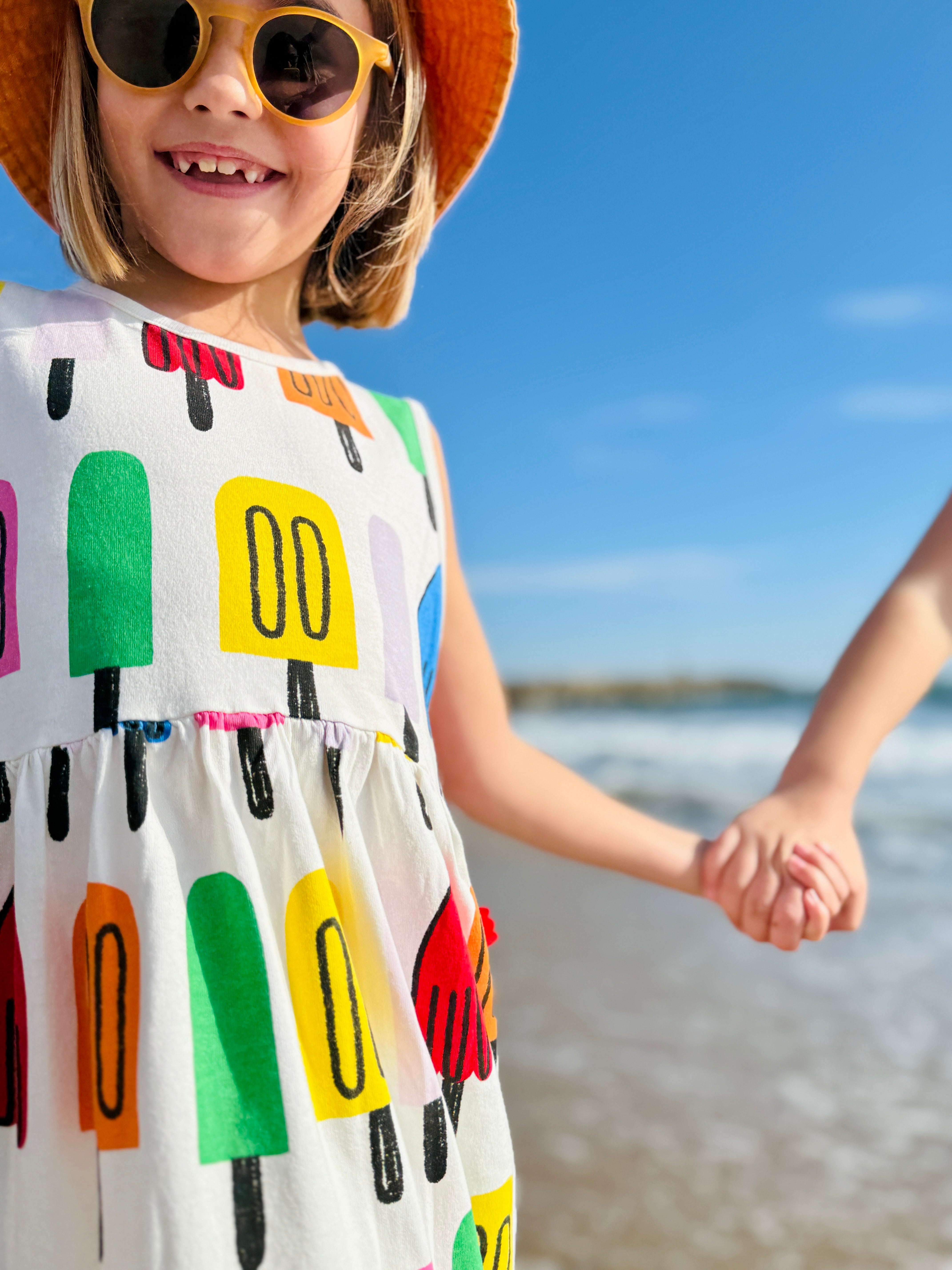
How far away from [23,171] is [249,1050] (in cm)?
111

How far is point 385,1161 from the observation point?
1000 mm

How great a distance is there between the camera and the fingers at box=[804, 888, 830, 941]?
61.4 inches

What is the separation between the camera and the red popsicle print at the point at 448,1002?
3.74 feet

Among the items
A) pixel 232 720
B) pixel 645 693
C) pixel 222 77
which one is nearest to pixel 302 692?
pixel 232 720

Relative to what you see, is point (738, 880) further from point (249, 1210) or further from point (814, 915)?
point (249, 1210)

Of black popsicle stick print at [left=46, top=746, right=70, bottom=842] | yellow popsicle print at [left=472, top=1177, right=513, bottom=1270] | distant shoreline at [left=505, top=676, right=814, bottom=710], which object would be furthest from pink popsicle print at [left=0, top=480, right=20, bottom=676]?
distant shoreline at [left=505, top=676, right=814, bottom=710]

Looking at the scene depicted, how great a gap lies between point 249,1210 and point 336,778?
38 cm

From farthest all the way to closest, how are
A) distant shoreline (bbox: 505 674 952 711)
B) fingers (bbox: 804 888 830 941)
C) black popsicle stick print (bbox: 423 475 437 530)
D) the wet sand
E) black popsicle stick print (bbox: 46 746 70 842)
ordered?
distant shoreline (bbox: 505 674 952 711) → the wet sand → fingers (bbox: 804 888 830 941) → black popsicle stick print (bbox: 423 475 437 530) → black popsicle stick print (bbox: 46 746 70 842)

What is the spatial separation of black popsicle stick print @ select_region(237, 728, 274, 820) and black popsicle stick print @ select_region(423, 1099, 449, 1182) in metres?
0.32

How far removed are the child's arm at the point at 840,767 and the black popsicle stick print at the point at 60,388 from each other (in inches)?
41.3

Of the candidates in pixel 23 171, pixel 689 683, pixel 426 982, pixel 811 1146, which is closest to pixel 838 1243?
pixel 811 1146

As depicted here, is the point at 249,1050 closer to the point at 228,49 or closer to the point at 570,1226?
the point at 228,49

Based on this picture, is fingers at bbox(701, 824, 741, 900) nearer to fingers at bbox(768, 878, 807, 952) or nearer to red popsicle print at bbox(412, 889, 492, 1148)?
fingers at bbox(768, 878, 807, 952)

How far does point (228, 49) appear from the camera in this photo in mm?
1182
